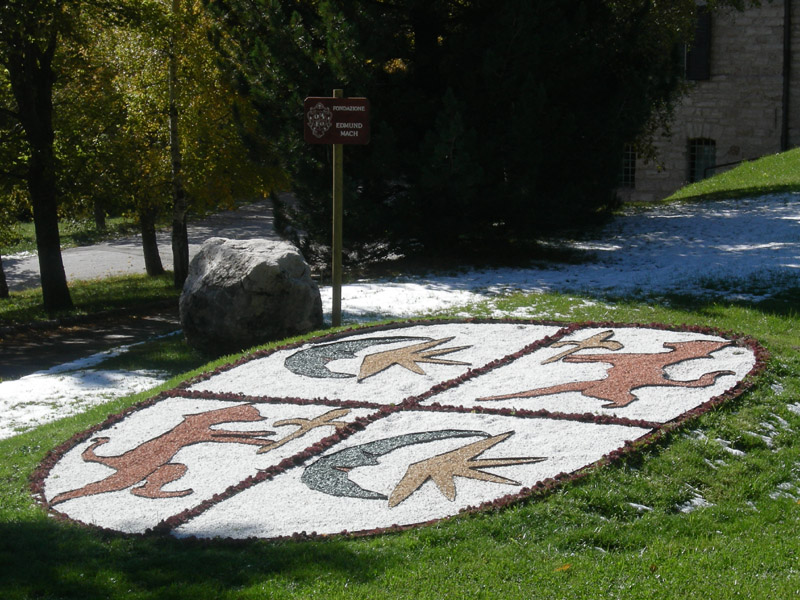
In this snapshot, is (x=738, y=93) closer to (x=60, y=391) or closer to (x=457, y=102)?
(x=457, y=102)

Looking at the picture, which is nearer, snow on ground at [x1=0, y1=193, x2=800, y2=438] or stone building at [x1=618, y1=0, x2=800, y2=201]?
snow on ground at [x1=0, y1=193, x2=800, y2=438]

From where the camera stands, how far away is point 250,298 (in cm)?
1197

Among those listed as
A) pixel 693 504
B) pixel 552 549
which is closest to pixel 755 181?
pixel 693 504

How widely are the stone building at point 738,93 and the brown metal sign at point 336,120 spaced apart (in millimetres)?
19299

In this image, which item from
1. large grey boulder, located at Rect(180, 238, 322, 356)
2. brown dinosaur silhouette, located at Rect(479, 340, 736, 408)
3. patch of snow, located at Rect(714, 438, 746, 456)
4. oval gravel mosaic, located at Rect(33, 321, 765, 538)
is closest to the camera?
oval gravel mosaic, located at Rect(33, 321, 765, 538)

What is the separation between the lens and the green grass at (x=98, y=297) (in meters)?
18.9

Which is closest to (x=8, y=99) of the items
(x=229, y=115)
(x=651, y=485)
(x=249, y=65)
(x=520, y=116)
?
(x=229, y=115)

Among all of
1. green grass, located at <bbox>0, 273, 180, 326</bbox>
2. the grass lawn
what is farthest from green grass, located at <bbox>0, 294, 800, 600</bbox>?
green grass, located at <bbox>0, 273, 180, 326</bbox>

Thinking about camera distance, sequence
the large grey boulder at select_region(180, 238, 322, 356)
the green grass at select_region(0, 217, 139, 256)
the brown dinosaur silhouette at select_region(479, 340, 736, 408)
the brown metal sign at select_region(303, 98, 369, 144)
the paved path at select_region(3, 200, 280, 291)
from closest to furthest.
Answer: the brown dinosaur silhouette at select_region(479, 340, 736, 408)
the brown metal sign at select_region(303, 98, 369, 144)
the large grey boulder at select_region(180, 238, 322, 356)
the paved path at select_region(3, 200, 280, 291)
the green grass at select_region(0, 217, 139, 256)

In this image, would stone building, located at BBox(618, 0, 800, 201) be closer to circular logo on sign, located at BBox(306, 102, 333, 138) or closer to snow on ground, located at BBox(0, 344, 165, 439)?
circular logo on sign, located at BBox(306, 102, 333, 138)

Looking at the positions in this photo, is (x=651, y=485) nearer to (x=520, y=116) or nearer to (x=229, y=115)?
(x=520, y=116)

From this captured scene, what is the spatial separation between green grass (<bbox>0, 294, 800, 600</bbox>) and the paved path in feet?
69.5

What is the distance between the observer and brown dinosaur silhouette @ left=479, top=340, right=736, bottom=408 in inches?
321

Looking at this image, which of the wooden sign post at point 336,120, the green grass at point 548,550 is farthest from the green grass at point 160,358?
the green grass at point 548,550
